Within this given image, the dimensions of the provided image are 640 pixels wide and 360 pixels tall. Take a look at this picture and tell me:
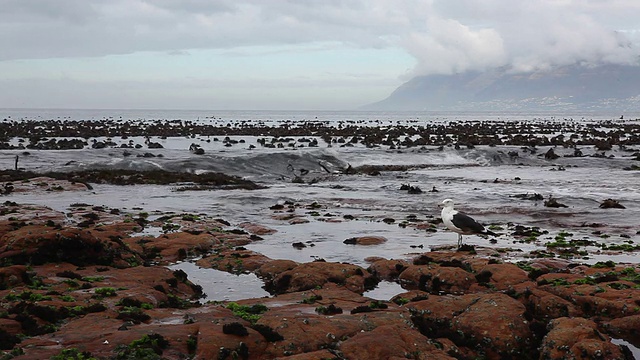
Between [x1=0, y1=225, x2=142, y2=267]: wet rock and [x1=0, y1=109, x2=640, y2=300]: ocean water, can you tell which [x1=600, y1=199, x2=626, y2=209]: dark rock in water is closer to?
[x1=0, y1=109, x2=640, y2=300]: ocean water

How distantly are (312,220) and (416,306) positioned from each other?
13631 mm

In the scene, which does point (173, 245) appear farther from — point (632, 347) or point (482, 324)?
point (632, 347)

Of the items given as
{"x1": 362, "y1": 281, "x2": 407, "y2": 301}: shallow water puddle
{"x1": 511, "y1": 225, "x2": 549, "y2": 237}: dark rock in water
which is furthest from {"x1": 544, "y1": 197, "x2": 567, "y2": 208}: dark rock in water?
{"x1": 362, "y1": 281, "x2": 407, "y2": 301}: shallow water puddle

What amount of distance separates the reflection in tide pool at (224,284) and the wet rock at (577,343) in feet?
23.7

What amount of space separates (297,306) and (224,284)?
4.08 meters

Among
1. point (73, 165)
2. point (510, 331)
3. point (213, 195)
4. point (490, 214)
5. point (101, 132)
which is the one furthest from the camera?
point (101, 132)

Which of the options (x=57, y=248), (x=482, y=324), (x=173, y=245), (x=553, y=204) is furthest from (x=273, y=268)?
(x=553, y=204)

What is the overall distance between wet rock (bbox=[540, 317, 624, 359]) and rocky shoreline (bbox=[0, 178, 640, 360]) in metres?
0.02

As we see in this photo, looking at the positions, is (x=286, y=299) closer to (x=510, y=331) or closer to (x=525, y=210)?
(x=510, y=331)

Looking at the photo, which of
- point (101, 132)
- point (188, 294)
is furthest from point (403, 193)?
point (101, 132)

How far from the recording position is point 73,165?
146 ft

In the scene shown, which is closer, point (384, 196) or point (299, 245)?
point (299, 245)

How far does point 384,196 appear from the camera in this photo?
34.5 metres

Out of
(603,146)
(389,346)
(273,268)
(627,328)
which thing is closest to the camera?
(389,346)
